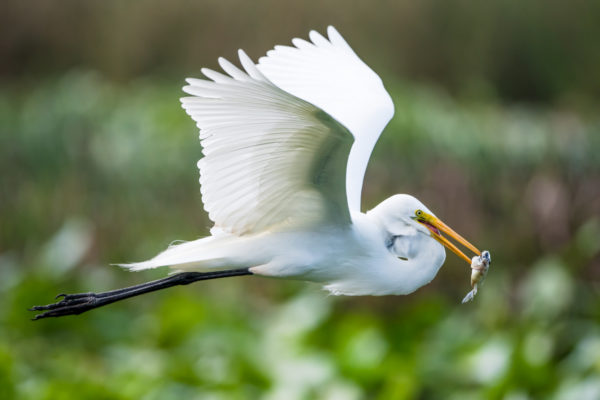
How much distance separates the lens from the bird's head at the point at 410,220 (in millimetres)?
2402

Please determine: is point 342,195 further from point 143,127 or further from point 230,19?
point 230,19

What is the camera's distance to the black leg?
251 centimetres

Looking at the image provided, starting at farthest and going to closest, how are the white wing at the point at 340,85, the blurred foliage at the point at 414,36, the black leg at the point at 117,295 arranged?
1. the blurred foliage at the point at 414,36
2. the white wing at the point at 340,85
3. the black leg at the point at 117,295

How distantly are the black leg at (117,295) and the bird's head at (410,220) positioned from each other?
44cm

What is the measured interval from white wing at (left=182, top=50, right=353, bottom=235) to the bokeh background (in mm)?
1764

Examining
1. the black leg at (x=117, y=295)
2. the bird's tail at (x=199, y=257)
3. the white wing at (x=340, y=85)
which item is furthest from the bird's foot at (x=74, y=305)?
the white wing at (x=340, y=85)

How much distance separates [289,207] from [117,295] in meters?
0.62

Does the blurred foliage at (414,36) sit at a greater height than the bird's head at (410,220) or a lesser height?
greater

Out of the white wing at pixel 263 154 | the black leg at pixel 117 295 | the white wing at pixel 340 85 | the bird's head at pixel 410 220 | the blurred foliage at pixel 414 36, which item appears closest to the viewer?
the white wing at pixel 263 154

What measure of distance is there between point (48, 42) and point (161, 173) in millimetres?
4890

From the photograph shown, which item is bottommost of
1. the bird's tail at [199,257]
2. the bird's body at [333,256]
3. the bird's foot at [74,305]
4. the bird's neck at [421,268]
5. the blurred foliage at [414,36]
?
the bird's neck at [421,268]

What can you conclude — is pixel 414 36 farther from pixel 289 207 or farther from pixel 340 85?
pixel 289 207

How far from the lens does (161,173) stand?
6.48 m

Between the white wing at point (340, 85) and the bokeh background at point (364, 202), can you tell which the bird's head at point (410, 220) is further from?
the bokeh background at point (364, 202)
